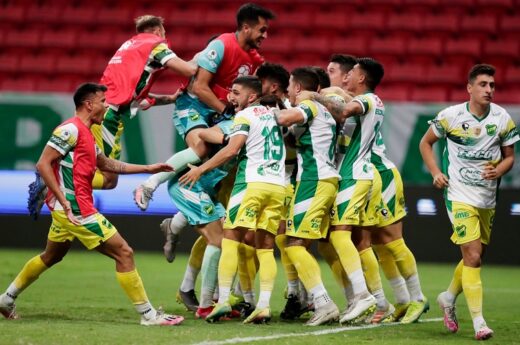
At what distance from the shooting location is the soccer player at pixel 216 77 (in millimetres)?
8828

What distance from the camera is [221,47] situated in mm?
8938

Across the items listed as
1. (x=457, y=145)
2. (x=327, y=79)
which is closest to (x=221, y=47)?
(x=327, y=79)

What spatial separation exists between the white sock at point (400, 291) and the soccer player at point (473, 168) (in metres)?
0.68

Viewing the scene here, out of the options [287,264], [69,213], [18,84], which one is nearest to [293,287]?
[287,264]

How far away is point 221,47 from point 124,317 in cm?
240

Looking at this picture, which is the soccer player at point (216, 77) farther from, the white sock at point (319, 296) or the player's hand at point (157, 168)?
the white sock at point (319, 296)

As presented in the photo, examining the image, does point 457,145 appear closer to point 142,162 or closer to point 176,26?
point 142,162

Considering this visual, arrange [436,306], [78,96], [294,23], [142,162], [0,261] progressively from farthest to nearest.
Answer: [294,23]
[142,162]
[0,261]
[436,306]
[78,96]

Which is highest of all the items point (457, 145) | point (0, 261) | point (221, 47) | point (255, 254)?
point (221, 47)

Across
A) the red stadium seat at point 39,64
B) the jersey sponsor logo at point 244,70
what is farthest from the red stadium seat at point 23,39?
the jersey sponsor logo at point 244,70

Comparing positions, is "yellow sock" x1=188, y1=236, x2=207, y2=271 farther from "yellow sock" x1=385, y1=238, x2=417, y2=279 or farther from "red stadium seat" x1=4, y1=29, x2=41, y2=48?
"red stadium seat" x1=4, y1=29, x2=41, y2=48

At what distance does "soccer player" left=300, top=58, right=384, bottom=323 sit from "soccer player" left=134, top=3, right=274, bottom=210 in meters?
1.02

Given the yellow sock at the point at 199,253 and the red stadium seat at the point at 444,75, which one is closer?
the yellow sock at the point at 199,253

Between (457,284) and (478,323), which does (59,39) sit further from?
(478,323)
